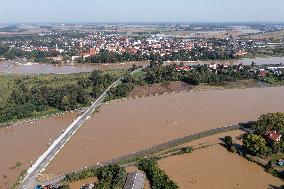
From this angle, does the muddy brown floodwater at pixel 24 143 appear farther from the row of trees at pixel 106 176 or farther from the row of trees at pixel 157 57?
the row of trees at pixel 157 57

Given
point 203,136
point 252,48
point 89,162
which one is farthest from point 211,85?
point 252,48

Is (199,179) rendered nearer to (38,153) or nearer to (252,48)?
(38,153)

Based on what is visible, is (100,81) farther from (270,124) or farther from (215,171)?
(215,171)

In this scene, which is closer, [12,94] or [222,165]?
[222,165]

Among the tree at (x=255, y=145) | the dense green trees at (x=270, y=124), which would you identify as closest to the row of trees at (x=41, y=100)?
the dense green trees at (x=270, y=124)

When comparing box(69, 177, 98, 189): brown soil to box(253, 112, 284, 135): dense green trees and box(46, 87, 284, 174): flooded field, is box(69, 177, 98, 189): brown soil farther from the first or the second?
box(253, 112, 284, 135): dense green trees

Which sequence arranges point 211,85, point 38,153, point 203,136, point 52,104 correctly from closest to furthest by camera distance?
1. point 38,153
2. point 203,136
3. point 52,104
4. point 211,85
